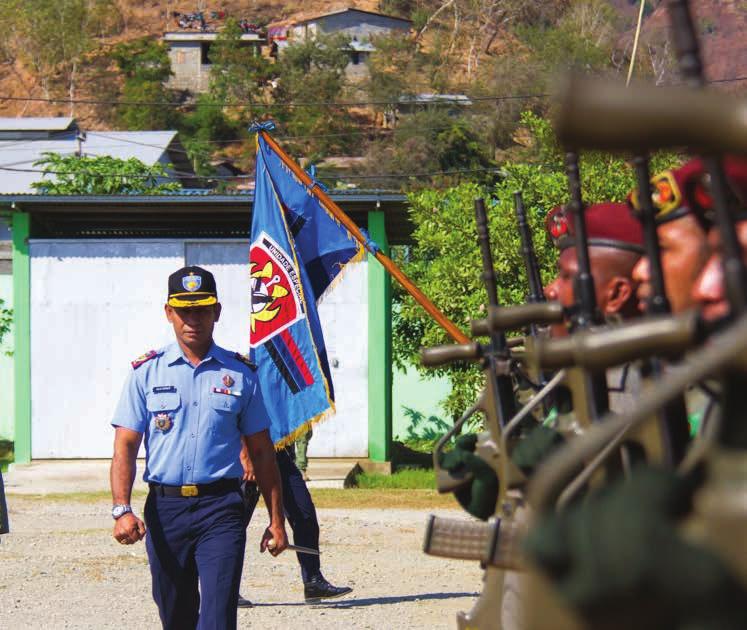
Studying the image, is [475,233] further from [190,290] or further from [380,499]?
[190,290]

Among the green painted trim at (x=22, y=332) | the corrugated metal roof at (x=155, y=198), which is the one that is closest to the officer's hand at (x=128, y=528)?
the corrugated metal roof at (x=155, y=198)

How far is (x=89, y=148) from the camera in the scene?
176ft

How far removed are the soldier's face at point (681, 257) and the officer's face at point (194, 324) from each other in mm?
3154

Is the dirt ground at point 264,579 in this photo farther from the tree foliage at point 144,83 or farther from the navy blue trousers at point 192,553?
the tree foliage at point 144,83

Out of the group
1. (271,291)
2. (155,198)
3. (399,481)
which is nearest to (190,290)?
(271,291)

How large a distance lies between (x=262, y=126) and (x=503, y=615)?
6058mm

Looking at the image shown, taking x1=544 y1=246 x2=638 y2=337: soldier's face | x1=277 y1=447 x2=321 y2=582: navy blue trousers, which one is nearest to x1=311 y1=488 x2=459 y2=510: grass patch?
x1=277 y1=447 x2=321 y2=582: navy blue trousers

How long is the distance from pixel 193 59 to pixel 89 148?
4137 centimetres

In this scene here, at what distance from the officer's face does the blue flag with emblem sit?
2.60m

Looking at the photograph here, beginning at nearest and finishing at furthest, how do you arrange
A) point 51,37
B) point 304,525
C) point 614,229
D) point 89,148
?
point 614,229
point 304,525
point 89,148
point 51,37

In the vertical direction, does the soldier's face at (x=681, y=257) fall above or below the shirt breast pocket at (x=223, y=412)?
above

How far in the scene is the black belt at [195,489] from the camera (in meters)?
6.38

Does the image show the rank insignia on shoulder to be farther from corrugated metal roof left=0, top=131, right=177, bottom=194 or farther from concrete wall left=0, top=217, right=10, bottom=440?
corrugated metal roof left=0, top=131, right=177, bottom=194

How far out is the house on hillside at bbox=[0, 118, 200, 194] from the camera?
5016 cm
